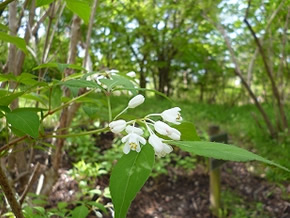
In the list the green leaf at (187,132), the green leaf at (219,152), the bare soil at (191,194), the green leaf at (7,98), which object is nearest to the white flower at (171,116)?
the green leaf at (187,132)

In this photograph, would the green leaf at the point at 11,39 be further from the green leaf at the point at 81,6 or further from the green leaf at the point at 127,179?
the green leaf at the point at 127,179

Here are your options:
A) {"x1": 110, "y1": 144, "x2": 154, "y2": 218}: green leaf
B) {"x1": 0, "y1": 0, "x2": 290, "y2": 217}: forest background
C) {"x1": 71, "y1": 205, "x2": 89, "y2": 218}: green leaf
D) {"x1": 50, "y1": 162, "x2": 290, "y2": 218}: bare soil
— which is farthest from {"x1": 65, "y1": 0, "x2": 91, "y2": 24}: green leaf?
{"x1": 50, "y1": 162, "x2": 290, "y2": 218}: bare soil

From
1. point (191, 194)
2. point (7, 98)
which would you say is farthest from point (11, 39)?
point (191, 194)

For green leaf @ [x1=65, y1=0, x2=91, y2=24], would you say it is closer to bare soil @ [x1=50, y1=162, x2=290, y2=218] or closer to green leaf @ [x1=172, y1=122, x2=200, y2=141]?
green leaf @ [x1=172, y1=122, x2=200, y2=141]

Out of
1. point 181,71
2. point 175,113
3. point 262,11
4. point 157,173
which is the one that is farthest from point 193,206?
point 181,71

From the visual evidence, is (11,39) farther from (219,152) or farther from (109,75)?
(219,152)

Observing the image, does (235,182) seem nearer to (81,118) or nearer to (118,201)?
(81,118)

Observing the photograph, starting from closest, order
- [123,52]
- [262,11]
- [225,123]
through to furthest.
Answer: [262,11] → [225,123] → [123,52]
